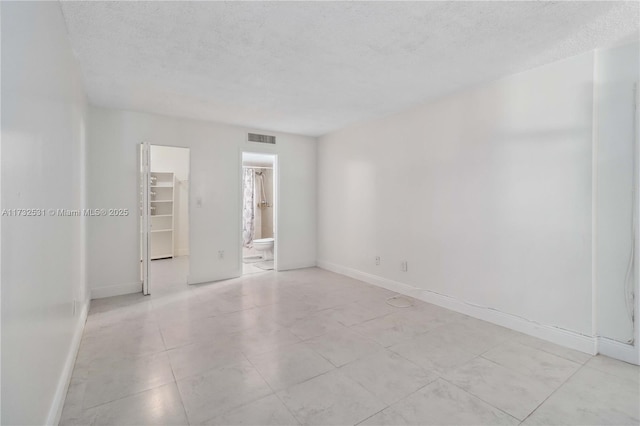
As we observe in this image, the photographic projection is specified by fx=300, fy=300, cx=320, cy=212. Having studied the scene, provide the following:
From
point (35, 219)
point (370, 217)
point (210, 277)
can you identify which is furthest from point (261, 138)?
point (35, 219)

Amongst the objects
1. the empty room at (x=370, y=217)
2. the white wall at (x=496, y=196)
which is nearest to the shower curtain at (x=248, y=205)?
the empty room at (x=370, y=217)

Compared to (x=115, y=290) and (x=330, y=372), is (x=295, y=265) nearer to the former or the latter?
(x=115, y=290)

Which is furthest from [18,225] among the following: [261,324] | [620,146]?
[620,146]

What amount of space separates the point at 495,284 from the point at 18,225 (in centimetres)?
341

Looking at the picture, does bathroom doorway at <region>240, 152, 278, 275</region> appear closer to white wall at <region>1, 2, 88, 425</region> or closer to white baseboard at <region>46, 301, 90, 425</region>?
white baseboard at <region>46, 301, 90, 425</region>

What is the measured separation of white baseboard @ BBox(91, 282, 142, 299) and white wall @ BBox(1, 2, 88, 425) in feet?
6.04

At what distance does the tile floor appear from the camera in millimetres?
1688

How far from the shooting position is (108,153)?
3770 millimetres

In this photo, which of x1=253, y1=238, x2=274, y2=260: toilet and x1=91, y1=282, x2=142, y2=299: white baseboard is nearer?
x1=91, y1=282, x2=142, y2=299: white baseboard

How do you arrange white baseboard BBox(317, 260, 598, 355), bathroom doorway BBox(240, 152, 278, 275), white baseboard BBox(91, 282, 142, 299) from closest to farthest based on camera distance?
white baseboard BBox(317, 260, 598, 355)
white baseboard BBox(91, 282, 142, 299)
bathroom doorway BBox(240, 152, 278, 275)

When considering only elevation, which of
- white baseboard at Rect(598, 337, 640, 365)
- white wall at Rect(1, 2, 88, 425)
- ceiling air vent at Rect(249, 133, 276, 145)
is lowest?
white baseboard at Rect(598, 337, 640, 365)

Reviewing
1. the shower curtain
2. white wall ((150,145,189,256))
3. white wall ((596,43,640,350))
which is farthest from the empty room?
the shower curtain

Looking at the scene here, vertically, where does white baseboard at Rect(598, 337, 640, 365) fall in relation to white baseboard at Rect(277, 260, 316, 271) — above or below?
below

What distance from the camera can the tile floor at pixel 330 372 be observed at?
1688 mm
